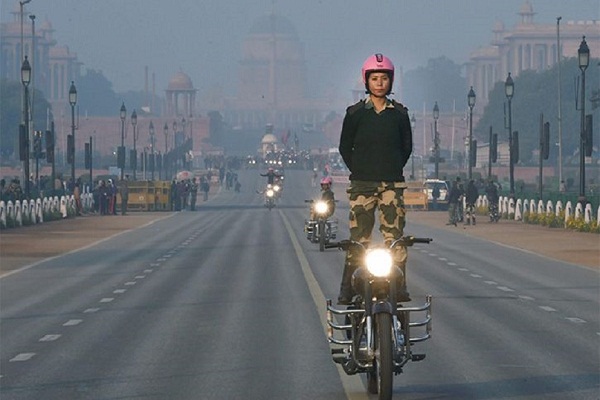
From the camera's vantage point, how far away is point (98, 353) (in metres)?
18.1

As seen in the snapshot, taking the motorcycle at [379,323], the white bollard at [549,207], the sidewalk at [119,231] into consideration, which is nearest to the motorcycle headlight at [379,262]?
the motorcycle at [379,323]

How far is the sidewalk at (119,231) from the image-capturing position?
133ft

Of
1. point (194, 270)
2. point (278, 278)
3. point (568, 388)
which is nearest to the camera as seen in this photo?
point (568, 388)

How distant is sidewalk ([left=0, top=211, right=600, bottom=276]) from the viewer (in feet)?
133

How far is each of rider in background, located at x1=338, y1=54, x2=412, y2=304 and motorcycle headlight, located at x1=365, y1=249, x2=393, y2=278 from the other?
315 mm

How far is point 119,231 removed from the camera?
5975cm

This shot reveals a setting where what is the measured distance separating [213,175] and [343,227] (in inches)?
4429

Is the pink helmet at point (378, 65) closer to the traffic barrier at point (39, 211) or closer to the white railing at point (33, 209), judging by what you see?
the white railing at point (33, 209)

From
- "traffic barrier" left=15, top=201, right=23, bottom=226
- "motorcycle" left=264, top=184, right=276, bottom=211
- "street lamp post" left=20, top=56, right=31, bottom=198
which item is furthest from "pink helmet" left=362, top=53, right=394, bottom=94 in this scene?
"motorcycle" left=264, top=184, right=276, bottom=211

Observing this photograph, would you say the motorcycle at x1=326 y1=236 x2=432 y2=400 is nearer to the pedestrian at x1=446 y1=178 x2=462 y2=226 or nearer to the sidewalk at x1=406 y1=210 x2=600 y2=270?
the sidewalk at x1=406 y1=210 x2=600 y2=270

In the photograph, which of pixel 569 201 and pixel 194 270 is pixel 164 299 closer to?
pixel 194 270

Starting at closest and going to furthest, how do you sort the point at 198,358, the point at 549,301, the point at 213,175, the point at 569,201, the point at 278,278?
the point at 198,358 → the point at 549,301 → the point at 278,278 → the point at 569,201 → the point at 213,175

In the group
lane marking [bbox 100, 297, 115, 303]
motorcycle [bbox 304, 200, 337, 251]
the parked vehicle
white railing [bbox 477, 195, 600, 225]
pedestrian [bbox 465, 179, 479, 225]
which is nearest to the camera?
lane marking [bbox 100, 297, 115, 303]

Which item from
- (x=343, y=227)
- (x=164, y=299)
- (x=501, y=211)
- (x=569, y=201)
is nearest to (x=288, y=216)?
(x=501, y=211)
